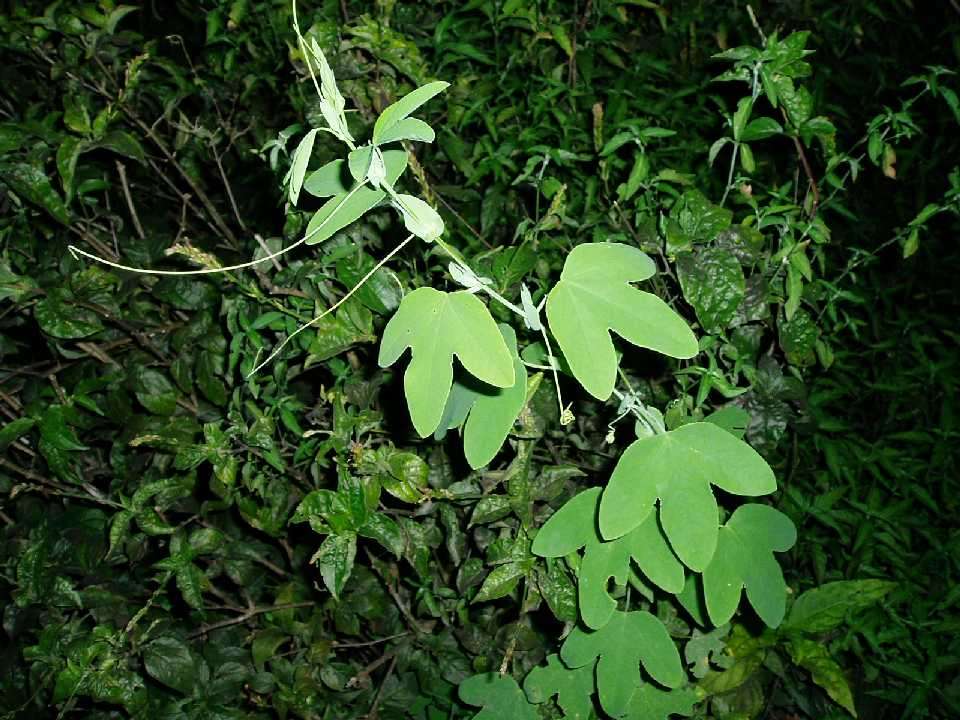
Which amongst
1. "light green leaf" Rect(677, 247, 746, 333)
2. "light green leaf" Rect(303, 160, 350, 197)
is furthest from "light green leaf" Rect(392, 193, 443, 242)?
"light green leaf" Rect(677, 247, 746, 333)

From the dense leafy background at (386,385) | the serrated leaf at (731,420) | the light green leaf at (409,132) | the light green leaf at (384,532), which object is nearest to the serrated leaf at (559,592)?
the dense leafy background at (386,385)

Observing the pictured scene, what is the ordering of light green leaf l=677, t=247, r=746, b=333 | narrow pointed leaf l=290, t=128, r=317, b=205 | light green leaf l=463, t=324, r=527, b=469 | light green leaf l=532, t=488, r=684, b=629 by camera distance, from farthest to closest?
light green leaf l=677, t=247, r=746, b=333
light green leaf l=532, t=488, r=684, b=629
light green leaf l=463, t=324, r=527, b=469
narrow pointed leaf l=290, t=128, r=317, b=205

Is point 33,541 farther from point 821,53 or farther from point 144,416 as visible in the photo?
point 821,53

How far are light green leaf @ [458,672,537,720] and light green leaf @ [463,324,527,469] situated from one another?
0.60 metres

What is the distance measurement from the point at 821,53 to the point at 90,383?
2.57 metres

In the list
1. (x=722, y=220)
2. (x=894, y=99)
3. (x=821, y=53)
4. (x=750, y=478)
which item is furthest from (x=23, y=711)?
(x=894, y=99)

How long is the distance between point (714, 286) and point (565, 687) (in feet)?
2.46

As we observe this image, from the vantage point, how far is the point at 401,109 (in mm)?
746

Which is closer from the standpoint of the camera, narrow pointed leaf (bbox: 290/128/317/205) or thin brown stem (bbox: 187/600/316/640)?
narrow pointed leaf (bbox: 290/128/317/205)

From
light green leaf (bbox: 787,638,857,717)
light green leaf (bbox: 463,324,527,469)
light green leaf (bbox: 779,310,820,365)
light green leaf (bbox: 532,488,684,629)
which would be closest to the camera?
light green leaf (bbox: 463,324,527,469)

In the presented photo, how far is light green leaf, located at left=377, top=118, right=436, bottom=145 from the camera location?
73 cm

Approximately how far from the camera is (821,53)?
2.49 metres

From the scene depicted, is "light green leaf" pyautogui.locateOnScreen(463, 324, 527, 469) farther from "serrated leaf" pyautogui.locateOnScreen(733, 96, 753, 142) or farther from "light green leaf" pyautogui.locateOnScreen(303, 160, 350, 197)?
"serrated leaf" pyautogui.locateOnScreen(733, 96, 753, 142)

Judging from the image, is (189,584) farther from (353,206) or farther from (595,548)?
(353,206)
